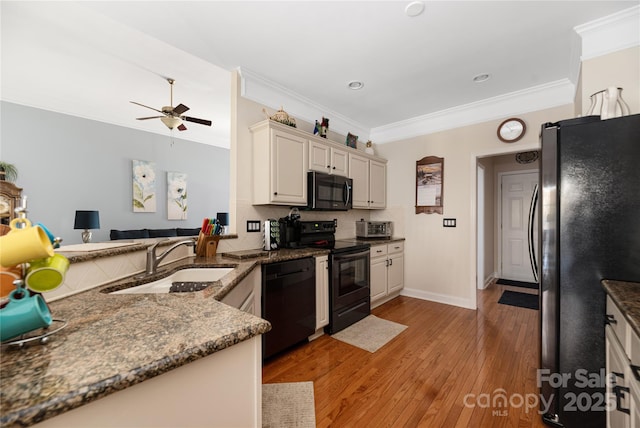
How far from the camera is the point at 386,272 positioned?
12.0 ft

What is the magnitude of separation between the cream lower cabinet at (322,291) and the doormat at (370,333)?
0.82 feet

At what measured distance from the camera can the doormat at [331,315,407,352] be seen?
8.50 feet

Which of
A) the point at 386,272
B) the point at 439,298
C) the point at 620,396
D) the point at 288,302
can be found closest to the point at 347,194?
the point at 386,272

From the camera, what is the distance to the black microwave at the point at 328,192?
9.84 feet

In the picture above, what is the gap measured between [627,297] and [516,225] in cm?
→ 453

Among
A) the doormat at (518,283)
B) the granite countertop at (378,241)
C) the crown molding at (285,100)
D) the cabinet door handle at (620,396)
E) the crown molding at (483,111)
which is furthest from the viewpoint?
the doormat at (518,283)

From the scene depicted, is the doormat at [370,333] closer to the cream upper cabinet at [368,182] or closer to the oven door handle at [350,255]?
the oven door handle at [350,255]

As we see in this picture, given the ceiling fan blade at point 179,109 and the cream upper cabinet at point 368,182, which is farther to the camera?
the cream upper cabinet at point 368,182

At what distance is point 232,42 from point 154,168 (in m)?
3.52

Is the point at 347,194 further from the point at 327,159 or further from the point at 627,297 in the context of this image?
the point at 627,297

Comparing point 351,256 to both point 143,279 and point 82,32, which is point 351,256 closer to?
point 143,279

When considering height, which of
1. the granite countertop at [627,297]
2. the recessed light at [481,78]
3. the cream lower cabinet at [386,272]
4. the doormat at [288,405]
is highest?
the recessed light at [481,78]

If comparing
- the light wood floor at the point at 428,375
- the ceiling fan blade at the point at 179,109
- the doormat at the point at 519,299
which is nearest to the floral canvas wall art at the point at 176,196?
the ceiling fan blade at the point at 179,109

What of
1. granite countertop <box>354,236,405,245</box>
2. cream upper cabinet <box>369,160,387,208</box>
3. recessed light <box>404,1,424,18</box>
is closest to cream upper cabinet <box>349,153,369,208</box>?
cream upper cabinet <box>369,160,387,208</box>
